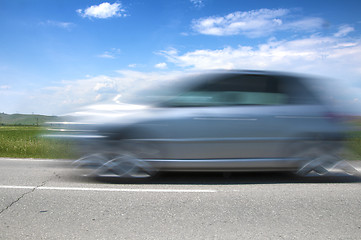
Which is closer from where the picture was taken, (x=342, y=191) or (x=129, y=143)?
(x=342, y=191)

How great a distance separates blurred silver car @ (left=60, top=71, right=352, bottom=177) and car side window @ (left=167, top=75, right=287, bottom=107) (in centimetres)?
2

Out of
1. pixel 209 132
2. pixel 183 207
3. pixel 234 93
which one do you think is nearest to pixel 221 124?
pixel 209 132

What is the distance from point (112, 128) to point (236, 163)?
79.7 inches

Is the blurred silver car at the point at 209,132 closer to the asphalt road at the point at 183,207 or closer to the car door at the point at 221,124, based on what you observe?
the car door at the point at 221,124

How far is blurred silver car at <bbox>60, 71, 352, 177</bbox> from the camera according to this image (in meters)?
4.55

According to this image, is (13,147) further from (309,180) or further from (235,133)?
(309,180)

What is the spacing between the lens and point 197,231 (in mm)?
2758

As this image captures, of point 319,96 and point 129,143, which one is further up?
point 319,96

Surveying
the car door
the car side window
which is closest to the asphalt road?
the car door

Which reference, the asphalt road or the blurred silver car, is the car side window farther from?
the asphalt road

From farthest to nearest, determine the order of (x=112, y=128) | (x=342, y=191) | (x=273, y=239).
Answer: (x=112, y=128) → (x=342, y=191) → (x=273, y=239)

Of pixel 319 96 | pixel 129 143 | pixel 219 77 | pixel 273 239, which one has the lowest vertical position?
pixel 273 239

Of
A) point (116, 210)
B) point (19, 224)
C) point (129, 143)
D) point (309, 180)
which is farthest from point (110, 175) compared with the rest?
point (309, 180)

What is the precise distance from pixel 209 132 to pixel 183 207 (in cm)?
145
